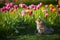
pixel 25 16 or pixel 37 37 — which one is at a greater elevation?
pixel 25 16

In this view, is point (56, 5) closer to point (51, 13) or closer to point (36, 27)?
point (51, 13)

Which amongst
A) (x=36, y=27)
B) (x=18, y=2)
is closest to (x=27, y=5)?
(x=18, y=2)

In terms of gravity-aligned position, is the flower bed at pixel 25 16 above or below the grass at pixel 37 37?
above

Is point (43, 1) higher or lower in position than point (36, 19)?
higher

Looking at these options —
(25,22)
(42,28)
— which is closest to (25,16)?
(25,22)

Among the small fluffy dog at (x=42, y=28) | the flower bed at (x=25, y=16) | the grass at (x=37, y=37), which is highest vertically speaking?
the flower bed at (x=25, y=16)

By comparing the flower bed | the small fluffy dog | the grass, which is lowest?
the grass

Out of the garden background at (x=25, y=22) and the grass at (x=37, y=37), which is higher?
the garden background at (x=25, y=22)

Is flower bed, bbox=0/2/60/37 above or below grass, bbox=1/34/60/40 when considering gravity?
above

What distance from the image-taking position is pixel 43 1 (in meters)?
1.31

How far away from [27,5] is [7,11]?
0.15m

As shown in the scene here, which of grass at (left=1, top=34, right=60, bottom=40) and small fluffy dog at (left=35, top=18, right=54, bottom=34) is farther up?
small fluffy dog at (left=35, top=18, right=54, bottom=34)

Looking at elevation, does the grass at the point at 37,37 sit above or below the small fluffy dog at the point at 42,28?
below

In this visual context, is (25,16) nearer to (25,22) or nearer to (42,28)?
(25,22)
